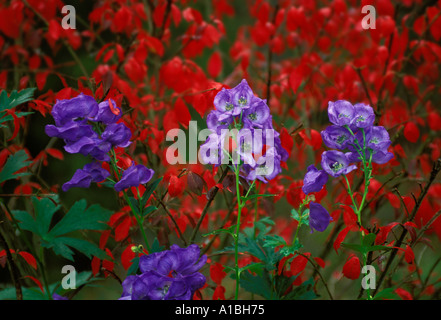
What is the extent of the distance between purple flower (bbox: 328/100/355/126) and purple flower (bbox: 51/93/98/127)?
56 cm

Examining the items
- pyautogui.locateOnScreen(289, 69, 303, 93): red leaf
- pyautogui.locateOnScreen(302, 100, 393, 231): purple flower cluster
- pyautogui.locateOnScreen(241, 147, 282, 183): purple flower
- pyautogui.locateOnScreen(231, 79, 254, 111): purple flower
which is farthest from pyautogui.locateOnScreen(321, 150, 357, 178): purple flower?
pyautogui.locateOnScreen(289, 69, 303, 93): red leaf

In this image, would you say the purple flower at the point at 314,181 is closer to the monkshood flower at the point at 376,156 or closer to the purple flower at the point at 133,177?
the monkshood flower at the point at 376,156

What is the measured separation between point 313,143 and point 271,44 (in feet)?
3.19

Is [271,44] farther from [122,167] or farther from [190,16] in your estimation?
[122,167]

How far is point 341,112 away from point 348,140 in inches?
2.8

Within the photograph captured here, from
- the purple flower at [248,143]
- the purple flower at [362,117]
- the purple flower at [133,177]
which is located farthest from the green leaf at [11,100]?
the purple flower at [362,117]

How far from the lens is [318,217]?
1096 millimetres

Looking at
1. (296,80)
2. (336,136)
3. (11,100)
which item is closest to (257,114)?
(336,136)

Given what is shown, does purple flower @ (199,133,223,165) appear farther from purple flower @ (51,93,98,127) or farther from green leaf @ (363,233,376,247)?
green leaf @ (363,233,376,247)

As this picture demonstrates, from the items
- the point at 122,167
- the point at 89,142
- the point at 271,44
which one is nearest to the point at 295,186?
the point at 122,167

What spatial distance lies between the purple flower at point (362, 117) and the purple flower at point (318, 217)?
210 mm

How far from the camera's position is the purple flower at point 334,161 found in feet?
3.46

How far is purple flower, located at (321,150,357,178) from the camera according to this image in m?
1.05

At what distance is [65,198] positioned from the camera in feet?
9.64
